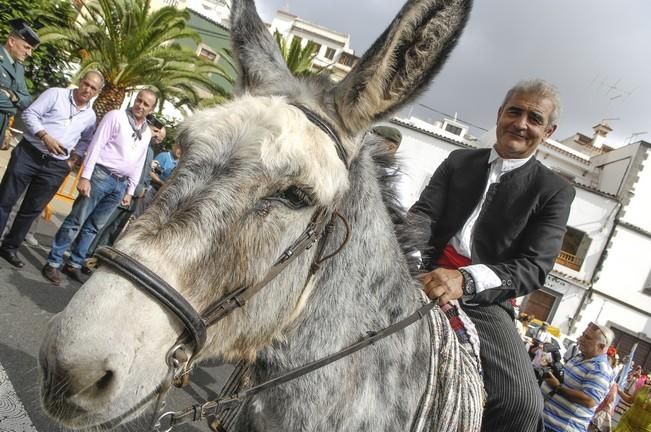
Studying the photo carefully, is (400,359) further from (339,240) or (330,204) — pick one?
(330,204)

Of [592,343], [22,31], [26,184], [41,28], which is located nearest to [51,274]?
[26,184]

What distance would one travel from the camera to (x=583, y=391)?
5.18 meters

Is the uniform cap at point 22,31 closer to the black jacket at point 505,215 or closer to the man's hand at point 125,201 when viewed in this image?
the man's hand at point 125,201

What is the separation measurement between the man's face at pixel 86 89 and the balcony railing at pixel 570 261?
30297 mm

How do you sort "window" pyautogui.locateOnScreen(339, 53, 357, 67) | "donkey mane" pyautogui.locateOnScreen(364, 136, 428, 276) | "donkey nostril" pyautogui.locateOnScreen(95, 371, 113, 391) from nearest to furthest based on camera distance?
"donkey nostril" pyautogui.locateOnScreen(95, 371, 113, 391) < "donkey mane" pyautogui.locateOnScreen(364, 136, 428, 276) < "window" pyautogui.locateOnScreen(339, 53, 357, 67)

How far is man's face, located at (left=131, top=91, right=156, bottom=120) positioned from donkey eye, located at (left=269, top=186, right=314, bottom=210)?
4923 millimetres

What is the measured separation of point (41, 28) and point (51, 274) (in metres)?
12.3

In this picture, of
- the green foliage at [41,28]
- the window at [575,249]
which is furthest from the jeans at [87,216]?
the window at [575,249]

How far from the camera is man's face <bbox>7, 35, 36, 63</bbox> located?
18.0ft

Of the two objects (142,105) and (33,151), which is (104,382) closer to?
(33,151)

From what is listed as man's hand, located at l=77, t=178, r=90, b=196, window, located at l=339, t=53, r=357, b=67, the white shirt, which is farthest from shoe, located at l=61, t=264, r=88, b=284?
window, located at l=339, t=53, r=357, b=67

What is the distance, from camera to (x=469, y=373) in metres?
2.26

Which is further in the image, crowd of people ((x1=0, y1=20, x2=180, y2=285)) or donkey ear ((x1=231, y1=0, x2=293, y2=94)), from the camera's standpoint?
crowd of people ((x1=0, y1=20, x2=180, y2=285))

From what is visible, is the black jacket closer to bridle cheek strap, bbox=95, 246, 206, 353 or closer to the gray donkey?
the gray donkey
